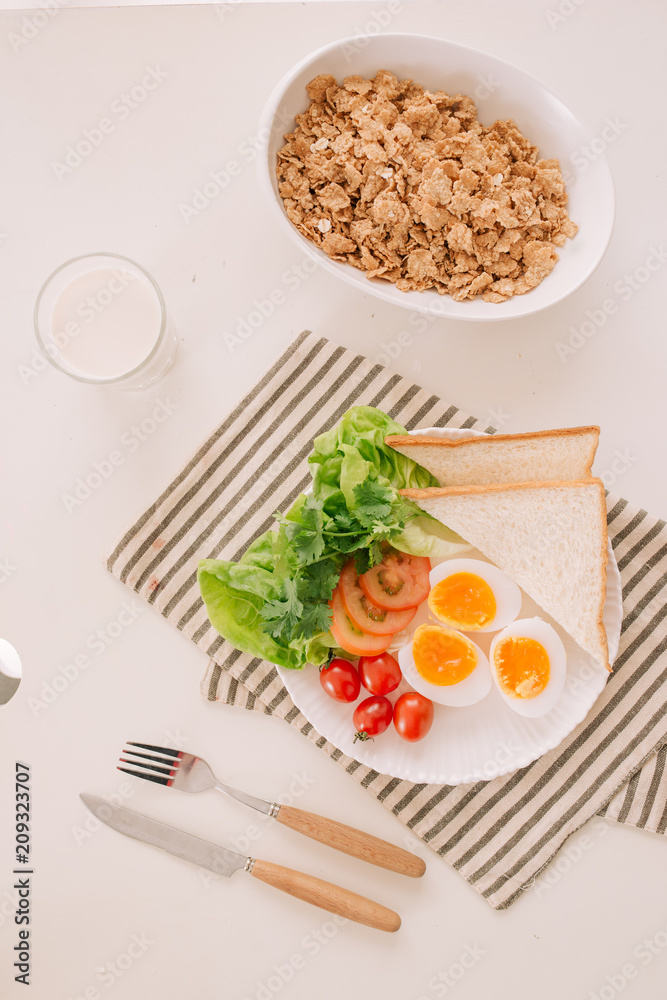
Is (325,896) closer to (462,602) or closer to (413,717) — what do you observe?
(413,717)

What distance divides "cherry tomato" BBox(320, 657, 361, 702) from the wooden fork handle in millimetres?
320

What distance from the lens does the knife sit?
60.9 inches

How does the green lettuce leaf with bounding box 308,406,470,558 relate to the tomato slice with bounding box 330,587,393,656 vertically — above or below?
above

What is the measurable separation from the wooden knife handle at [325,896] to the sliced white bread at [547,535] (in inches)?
31.1

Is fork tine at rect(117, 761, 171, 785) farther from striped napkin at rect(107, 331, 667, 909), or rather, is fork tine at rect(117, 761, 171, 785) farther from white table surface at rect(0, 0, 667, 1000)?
striped napkin at rect(107, 331, 667, 909)

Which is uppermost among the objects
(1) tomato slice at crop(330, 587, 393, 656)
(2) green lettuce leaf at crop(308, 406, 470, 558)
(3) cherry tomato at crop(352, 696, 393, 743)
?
(2) green lettuce leaf at crop(308, 406, 470, 558)

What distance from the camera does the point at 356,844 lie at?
1565 mm

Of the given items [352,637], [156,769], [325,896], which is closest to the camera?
[352,637]

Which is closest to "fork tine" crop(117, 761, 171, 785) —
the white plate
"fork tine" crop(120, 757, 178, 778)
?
"fork tine" crop(120, 757, 178, 778)

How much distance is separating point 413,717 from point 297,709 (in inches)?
12.6


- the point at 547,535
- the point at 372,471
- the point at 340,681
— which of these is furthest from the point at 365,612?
the point at 547,535

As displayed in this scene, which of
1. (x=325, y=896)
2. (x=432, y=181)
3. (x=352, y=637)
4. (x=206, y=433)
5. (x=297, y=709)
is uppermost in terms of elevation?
(x=432, y=181)

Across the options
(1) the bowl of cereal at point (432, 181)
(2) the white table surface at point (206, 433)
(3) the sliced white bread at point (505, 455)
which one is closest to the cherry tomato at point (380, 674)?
(2) the white table surface at point (206, 433)

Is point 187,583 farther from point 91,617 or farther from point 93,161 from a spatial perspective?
point 93,161
